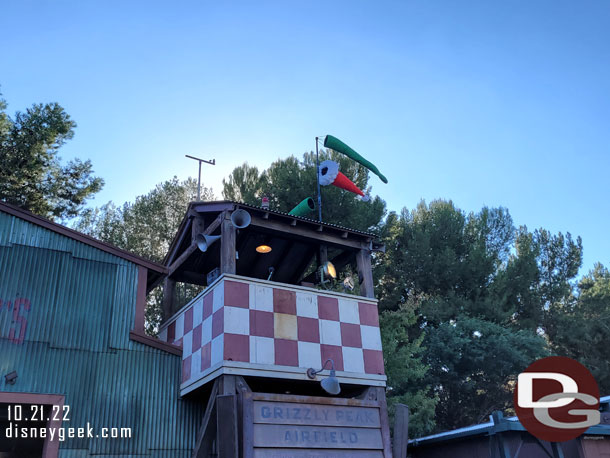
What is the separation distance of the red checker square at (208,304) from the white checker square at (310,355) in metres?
1.63

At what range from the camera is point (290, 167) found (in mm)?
23578

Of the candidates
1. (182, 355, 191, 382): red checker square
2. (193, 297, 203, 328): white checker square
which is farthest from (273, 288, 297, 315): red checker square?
(182, 355, 191, 382): red checker square

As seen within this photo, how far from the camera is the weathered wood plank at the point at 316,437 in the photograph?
7.84 metres

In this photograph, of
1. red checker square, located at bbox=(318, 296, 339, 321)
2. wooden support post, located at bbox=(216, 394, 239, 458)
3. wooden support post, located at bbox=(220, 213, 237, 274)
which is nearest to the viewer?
wooden support post, located at bbox=(216, 394, 239, 458)

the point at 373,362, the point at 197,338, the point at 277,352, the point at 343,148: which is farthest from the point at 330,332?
the point at 343,148

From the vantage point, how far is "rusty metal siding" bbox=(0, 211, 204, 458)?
855 centimetres

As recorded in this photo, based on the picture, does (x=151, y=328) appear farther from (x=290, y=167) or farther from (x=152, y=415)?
(x=152, y=415)

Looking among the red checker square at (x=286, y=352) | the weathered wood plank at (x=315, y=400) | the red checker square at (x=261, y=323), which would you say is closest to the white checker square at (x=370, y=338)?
the weathered wood plank at (x=315, y=400)

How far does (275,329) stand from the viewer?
349 inches

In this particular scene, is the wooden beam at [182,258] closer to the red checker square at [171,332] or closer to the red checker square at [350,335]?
the red checker square at [171,332]

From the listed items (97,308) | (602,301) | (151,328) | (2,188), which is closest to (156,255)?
(151,328)

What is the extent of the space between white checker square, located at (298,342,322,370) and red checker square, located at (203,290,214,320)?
64.0 inches

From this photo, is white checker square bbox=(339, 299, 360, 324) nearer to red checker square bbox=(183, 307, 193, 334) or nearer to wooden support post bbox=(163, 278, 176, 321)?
red checker square bbox=(183, 307, 193, 334)

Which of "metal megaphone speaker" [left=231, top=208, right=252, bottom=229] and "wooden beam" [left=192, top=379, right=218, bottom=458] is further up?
"metal megaphone speaker" [left=231, top=208, right=252, bottom=229]
